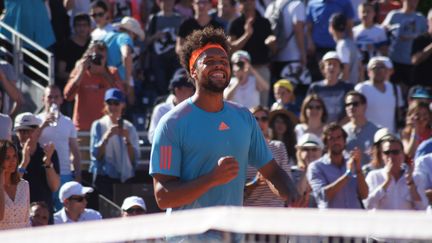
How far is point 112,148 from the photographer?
13.0 m

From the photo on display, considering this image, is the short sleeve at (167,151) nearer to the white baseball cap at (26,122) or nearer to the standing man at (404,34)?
the white baseball cap at (26,122)

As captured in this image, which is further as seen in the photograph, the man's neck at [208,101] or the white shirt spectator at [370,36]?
the white shirt spectator at [370,36]

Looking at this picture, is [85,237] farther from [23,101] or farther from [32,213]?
[23,101]

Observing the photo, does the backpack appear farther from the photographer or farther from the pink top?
the pink top

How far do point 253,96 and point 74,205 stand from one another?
3.68 metres

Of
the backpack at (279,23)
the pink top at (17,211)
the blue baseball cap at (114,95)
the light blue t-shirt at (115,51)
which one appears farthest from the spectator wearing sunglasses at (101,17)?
the pink top at (17,211)

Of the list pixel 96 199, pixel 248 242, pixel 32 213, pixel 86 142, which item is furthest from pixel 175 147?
pixel 86 142

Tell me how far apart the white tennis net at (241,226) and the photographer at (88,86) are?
30.5 feet

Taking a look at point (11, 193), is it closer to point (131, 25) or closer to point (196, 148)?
point (196, 148)

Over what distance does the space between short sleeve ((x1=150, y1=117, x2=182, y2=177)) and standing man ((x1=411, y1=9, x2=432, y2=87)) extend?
995 centimetres

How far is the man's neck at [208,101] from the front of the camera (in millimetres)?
6836

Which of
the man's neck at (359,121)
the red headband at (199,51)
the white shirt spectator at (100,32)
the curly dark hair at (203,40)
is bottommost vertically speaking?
the man's neck at (359,121)

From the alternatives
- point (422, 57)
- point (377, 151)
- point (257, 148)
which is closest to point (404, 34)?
point (422, 57)

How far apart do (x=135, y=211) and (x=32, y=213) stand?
0.86 meters
